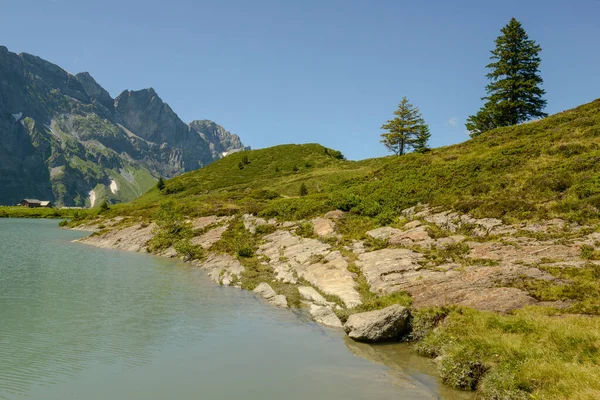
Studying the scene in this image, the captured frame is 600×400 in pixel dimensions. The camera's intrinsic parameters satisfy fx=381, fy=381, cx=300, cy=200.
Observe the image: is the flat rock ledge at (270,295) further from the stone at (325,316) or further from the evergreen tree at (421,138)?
the evergreen tree at (421,138)

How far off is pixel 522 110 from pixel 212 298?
224 feet

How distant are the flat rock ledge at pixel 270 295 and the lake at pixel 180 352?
68 cm

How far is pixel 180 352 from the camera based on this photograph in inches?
583

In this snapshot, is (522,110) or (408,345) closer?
(408,345)

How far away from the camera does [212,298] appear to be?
2408 cm

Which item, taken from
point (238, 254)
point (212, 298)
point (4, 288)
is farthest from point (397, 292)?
point (4, 288)

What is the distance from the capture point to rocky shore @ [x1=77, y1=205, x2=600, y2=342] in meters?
16.9

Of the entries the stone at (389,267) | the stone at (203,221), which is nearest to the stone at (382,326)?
the stone at (389,267)

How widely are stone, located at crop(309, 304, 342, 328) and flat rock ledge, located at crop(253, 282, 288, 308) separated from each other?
2.55 metres

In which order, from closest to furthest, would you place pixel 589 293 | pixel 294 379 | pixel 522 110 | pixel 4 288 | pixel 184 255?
1. pixel 294 379
2. pixel 589 293
3. pixel 4 288
4. pixel 184 255
5. pixel 522 110

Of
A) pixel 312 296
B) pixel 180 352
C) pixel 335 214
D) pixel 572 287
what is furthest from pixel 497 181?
pixel 180 352

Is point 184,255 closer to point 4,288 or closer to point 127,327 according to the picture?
point 4,288

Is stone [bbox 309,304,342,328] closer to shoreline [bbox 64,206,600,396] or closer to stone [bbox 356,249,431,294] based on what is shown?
shoreline [bbox 64,206,600,396]

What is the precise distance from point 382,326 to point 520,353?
575 centimetres
